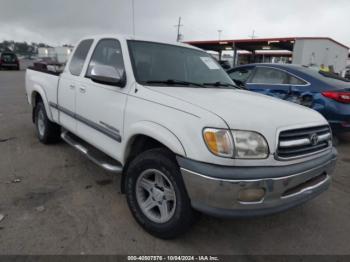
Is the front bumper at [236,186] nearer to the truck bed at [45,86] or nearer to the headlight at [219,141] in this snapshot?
the headlight at [219,141]

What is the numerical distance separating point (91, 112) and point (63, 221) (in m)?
1.27

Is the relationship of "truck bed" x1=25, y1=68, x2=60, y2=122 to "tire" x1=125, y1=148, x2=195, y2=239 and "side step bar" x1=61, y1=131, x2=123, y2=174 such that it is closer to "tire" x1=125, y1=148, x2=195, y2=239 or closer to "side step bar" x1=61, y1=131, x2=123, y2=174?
"side step bar" x1=61, y1=131, x2=123, y2=174

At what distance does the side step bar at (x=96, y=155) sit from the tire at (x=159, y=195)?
38cm

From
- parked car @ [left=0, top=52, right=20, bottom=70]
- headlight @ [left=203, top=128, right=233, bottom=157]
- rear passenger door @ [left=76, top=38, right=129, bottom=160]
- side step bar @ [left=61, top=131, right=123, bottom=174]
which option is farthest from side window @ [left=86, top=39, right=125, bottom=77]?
parked car @ [left=0, top=52, right=20, bottom=70]

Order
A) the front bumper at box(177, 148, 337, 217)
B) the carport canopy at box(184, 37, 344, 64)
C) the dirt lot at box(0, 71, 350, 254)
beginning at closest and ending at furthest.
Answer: the front bumper at box(177, 148, 337, 217) → the dirt lot at box(0, 71, 350, 254) → the carport canopy at box(184, 37, 344, 64)

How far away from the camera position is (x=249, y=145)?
7.24ft

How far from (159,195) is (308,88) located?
14.3ft

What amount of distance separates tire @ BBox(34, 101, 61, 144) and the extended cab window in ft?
14.5

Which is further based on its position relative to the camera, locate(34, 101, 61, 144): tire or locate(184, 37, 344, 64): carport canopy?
locate(184, 37, 344, 64): carport canopy

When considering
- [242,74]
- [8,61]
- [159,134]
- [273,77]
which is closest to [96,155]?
[159,134]

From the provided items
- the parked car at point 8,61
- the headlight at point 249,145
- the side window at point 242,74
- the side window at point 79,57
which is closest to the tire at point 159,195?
the headlight at point 249,145

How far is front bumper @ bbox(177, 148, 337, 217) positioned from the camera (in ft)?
7.00

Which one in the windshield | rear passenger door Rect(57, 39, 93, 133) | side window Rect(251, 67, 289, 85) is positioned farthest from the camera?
side window Rect(251, 67, 289, 85)

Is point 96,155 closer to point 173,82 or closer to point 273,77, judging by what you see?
point 173,82
